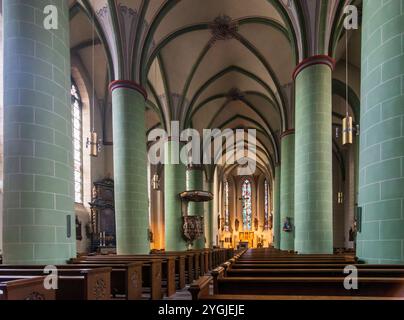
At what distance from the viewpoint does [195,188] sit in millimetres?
21141

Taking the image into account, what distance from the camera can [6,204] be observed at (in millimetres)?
4977

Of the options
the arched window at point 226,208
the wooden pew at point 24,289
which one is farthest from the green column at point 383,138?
the arched window at point 226,208

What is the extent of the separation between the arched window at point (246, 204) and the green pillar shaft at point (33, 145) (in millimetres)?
37967

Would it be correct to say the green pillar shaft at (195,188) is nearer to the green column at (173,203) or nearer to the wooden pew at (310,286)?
the green column at (173,203)

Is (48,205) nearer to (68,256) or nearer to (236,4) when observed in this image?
(68,256)

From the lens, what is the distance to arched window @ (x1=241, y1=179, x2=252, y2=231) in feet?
140

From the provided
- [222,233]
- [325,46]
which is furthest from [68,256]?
[222,233]

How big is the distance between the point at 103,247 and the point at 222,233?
23.6m

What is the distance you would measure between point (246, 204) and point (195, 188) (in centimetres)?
2308

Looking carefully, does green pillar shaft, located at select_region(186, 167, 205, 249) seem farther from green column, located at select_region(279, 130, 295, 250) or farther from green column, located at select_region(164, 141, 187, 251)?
green column, located at select_region(279, 130, 295, 250)

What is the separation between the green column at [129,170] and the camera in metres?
10.4

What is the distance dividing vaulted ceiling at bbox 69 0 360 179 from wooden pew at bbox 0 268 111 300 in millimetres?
7865

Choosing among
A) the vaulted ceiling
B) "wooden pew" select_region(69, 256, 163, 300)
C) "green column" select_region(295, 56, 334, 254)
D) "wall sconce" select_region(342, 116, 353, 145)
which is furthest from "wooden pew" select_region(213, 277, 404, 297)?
the vaulted ceiling

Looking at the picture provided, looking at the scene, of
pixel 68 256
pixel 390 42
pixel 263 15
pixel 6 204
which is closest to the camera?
pixel 390 42
